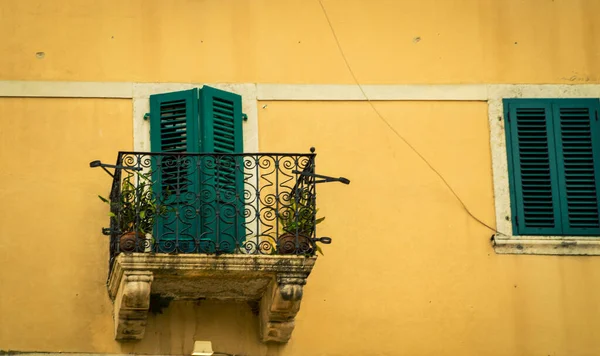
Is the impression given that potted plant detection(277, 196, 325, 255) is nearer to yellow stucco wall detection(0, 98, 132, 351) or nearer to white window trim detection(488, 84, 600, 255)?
yellow stucco wall detection(0, 98, 132, 351)

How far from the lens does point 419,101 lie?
1583cm

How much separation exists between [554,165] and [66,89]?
452 cm

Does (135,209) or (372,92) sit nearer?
(135,209)

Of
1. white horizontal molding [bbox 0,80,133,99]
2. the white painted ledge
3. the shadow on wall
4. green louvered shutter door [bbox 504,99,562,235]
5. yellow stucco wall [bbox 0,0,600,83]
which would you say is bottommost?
the shadow on wall

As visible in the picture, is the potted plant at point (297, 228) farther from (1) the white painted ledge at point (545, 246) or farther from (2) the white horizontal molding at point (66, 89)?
(2) the white horizontal molding at point (66, 89)

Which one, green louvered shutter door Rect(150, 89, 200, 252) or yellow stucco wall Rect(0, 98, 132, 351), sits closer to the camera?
green louvered shutter door Rect(150, 89, 200, 252)

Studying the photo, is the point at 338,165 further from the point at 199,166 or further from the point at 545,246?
the point at 545,246

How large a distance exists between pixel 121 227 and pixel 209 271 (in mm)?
871

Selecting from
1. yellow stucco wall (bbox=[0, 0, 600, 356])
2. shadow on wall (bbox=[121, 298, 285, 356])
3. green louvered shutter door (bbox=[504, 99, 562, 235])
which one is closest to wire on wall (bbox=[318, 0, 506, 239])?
yellow stucco wall (bbox=[0, 0, 600, 356])

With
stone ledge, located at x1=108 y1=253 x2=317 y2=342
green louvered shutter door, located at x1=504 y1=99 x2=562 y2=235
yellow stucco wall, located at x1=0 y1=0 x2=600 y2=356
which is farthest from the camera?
green louvered shutter door, located at x1=504 y1=99 x2=562 y2=235

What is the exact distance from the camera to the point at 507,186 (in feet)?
Result: 51.1

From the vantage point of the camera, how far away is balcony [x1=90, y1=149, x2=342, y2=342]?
14195 mm

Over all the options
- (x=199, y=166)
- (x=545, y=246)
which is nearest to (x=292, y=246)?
(x=199, y=166)

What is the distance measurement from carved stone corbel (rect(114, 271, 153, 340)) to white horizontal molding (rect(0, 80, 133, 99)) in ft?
6.56
